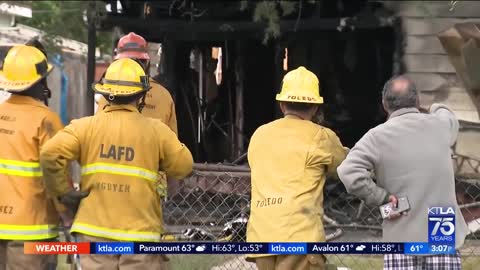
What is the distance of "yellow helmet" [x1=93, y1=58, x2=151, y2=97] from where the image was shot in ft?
16.4

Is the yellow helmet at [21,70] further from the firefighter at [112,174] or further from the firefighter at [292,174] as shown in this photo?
the firefighter at [292,174]

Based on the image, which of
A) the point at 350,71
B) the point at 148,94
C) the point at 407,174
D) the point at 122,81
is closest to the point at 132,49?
the point at 148,94

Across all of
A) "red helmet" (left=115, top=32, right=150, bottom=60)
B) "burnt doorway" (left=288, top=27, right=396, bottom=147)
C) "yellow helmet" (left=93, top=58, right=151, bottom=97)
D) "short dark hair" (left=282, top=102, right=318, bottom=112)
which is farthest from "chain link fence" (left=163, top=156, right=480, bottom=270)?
"burnt doorway" (left=288, top=27, right=396, bottom=147)

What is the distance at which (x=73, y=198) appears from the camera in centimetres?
494

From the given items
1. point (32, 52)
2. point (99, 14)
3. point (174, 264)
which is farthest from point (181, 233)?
point (99, 14)

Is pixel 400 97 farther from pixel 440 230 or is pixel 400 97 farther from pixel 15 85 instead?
pixel 15 85

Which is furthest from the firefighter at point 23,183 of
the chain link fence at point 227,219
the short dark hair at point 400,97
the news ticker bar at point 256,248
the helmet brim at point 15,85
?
the short dark hair at point 400,97

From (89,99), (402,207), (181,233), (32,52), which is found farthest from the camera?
(89,99)

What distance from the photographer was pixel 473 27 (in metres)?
8.12

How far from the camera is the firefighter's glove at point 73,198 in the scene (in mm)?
4914

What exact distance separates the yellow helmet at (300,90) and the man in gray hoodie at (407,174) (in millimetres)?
409

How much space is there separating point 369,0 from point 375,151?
5.35 metres

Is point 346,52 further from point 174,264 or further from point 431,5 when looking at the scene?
point 174,264

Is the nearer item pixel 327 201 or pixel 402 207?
pixel 402 207
